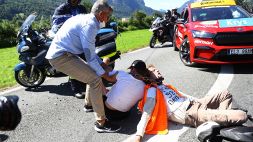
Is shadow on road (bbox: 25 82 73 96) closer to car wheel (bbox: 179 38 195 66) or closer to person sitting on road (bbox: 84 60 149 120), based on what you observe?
person sitting on road (bbox: 84 60 149 120)

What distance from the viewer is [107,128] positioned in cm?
582

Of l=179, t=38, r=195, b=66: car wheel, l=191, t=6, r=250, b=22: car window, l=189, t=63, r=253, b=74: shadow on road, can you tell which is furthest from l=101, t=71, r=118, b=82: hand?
l=191, t=6, r=250, b=22: car window

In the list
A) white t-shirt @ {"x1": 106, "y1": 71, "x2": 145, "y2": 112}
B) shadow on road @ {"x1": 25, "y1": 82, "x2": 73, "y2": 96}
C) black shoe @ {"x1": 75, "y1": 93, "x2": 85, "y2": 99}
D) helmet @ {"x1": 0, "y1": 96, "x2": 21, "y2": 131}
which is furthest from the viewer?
shadow on road @ {"x1": 25, "y1": 82, "x2": 73, "y2": 96}

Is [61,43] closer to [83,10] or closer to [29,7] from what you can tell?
[83,10]

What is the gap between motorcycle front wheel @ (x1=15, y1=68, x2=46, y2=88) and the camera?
A: 8875 mm

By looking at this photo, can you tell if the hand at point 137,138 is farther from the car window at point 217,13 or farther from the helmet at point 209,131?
the car window at point 217,13

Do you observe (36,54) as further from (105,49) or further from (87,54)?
(87,54)


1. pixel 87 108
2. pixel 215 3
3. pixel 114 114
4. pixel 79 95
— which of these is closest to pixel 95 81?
pixel 114 114

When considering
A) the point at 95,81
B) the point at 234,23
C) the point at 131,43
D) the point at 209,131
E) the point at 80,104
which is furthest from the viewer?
the point at 131,43

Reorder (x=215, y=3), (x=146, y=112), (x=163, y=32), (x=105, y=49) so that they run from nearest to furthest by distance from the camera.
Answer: (x=146, y=112) → (x=105, y=49) → (x=215, y=3) → (x=163, y=32)

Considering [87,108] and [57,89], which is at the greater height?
[87,108]

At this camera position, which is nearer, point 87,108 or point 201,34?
point 87,108

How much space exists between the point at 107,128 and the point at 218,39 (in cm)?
432

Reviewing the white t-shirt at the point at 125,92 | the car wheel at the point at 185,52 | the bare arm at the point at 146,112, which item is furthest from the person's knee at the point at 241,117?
the car wheel at the point at 185,52
